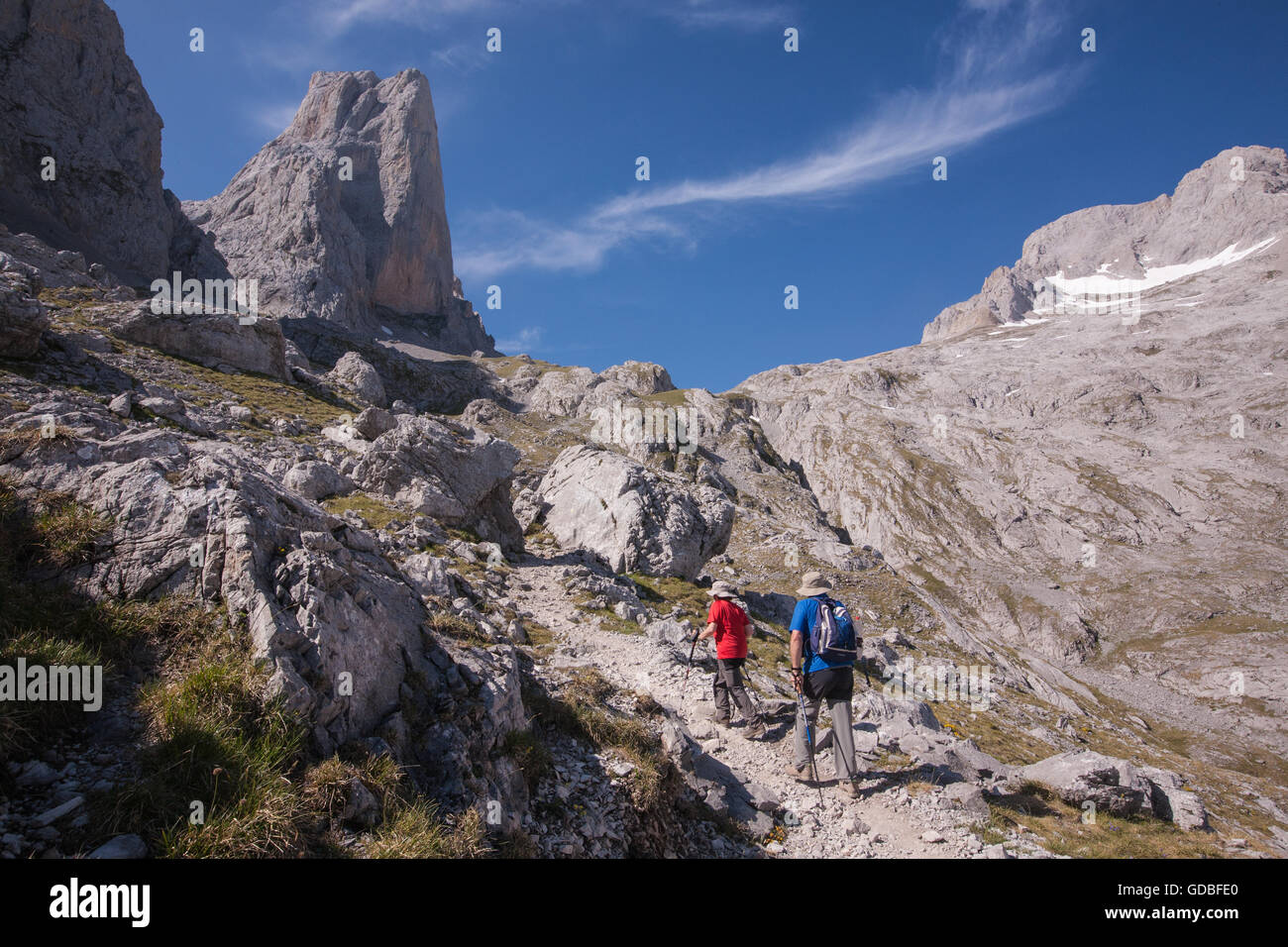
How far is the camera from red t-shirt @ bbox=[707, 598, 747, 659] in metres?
13.0

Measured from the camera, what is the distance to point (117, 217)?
81.8 meters

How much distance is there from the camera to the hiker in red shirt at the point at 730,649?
13.0m

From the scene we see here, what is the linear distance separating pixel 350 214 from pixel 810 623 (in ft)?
671

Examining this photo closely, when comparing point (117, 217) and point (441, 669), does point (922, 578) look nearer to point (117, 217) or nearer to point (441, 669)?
point (441, 669)

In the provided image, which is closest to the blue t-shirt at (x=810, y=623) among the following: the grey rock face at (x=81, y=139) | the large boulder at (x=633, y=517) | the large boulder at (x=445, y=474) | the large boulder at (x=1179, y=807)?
the large boulder at (x=1179, y=807)

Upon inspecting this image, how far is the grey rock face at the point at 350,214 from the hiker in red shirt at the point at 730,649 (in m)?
154

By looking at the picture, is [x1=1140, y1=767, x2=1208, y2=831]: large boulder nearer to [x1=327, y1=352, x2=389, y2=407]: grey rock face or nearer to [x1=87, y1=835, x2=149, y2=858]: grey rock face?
[x1=87, y1=835, x2=149, y2=858]: grey rock face

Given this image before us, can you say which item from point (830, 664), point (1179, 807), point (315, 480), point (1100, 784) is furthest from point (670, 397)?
point (830, 664)

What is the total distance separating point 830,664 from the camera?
1038 centimetres

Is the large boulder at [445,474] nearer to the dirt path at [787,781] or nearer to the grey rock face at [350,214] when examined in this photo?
the dirt path at [787,781]

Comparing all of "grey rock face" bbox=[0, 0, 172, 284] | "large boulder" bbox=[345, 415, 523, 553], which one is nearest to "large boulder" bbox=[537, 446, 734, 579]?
"large boulder" bbox=[345, 415, 523, 553]

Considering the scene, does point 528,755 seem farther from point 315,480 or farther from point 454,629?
point 315,480
